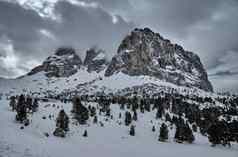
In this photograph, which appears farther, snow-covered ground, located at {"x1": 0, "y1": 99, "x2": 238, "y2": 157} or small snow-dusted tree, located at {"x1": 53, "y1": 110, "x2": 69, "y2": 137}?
small snow-dusted tree, located at {"x1": 53, "y1": 110, "x2": 69, "y2": 137}

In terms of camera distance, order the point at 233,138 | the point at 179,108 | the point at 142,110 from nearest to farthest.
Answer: the point at 233,138 → the point at 142,110 → the point at 179,108

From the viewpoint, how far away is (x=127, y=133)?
11538 centimetres

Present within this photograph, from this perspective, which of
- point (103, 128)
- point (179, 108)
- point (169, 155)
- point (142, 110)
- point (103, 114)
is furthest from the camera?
point (179, 108)

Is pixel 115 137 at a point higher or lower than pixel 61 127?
lower

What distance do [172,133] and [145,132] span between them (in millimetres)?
12616

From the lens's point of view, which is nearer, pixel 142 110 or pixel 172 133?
pixel 172 133

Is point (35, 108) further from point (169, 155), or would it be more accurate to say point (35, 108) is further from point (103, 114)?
point (169, 155)

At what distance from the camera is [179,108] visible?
199 metres

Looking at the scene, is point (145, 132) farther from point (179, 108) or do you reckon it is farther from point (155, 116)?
point (179, 108)

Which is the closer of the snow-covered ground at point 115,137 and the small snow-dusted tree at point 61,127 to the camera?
the snow-covered ground at point 115,137

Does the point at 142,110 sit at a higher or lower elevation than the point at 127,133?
higher

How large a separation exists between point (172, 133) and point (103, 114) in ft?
151

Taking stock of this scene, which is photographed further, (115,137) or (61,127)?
Result: (115,137)

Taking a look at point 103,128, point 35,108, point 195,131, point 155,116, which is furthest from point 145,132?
point 35,108
